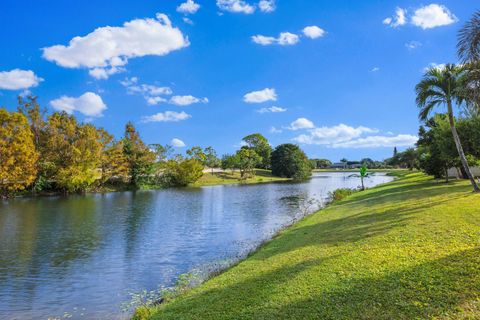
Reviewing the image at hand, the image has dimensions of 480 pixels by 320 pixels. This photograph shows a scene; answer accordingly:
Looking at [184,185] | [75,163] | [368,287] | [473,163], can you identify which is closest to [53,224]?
[368,287]

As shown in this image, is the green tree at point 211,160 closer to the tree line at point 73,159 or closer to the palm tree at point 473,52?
the tree line at point 73,159

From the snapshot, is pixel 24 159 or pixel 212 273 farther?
pixel 24 159

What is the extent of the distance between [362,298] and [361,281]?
0.87m

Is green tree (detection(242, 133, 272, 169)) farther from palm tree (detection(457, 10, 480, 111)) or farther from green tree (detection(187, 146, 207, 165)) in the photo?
palm tree (detection(457, 10, 480, 111))

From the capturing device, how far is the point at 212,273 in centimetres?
1198

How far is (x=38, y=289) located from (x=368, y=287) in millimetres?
11266

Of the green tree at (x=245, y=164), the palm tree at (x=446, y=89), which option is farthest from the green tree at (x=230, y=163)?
the palm tree at (x=446, y=89)

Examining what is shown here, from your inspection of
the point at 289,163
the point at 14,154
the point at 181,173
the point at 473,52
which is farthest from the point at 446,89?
the point at 289,163

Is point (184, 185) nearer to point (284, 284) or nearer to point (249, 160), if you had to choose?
point (249, 160)

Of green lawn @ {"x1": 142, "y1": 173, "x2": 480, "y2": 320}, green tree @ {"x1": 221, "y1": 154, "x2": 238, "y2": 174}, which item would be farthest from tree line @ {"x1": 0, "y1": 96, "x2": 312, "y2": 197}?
green lawn @ {"x1": 142, "y1": 173, "x2": 480, "y2": 320}

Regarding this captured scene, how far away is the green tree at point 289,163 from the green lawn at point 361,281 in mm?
98002

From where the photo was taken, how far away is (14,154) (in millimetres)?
44938

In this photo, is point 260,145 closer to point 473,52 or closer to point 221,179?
point 221,179

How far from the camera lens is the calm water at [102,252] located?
34.1 feet
